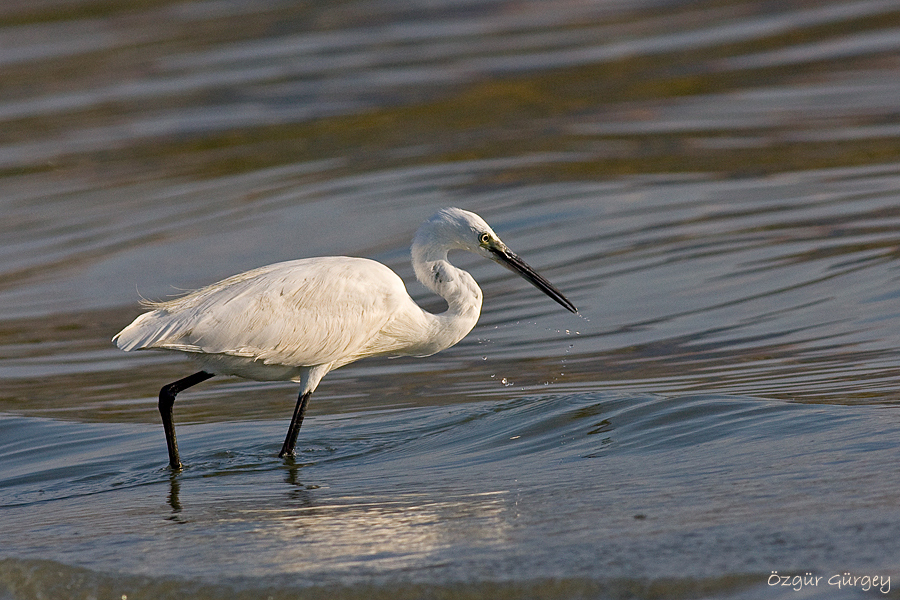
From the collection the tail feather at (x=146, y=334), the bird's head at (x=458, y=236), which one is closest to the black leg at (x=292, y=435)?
the tail feather at (x=146, y=334)

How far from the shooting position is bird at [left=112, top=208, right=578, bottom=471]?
7.12 meters

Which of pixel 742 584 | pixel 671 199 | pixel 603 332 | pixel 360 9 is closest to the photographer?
pixel 742 584

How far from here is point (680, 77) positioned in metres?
19.6

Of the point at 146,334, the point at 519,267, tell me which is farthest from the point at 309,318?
the point at 519,267

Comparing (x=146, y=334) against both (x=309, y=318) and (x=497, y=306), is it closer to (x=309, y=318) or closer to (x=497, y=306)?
(x=309, y=318)

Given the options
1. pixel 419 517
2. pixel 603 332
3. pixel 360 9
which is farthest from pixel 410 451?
pixel 360 9

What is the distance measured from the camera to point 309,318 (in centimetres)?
731

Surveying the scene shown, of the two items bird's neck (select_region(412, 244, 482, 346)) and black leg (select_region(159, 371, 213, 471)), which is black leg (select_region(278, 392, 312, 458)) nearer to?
black leg (select_region(159, 371, 213, 471))

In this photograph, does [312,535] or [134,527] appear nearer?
[312,535]

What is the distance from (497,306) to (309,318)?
3857 mm

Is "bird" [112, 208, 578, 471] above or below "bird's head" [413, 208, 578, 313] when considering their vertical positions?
below

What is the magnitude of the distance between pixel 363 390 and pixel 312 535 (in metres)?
3.51

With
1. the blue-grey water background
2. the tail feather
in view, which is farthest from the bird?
the blue-grey water background

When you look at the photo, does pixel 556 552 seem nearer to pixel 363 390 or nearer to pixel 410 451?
pixel 410 451
